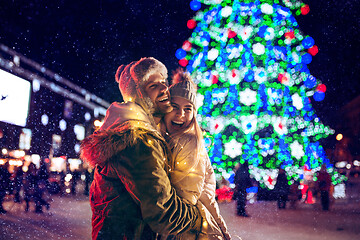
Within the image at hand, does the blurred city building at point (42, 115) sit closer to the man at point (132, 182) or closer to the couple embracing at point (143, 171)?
the couple embracing at point (143, 171)

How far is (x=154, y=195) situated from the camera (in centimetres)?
142

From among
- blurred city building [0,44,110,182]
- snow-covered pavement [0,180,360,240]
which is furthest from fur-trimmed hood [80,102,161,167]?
blurred city building [0,44,110,182]

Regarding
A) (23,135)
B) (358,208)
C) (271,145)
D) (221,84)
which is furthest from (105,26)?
(23,135)

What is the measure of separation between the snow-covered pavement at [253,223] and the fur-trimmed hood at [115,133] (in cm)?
498

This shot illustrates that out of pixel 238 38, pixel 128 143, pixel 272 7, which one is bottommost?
pixel 128 143

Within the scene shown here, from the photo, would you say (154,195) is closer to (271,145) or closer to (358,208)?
(271,145)

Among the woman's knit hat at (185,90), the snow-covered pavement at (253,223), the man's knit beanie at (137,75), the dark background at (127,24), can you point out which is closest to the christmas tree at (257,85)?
the dark background at (127,24)

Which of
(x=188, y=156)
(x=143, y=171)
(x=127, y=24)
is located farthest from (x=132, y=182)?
(x=127, y=24)

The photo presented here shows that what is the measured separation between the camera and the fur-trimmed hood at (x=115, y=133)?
1487 millimetres

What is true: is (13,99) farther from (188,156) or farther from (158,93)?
(188,156)

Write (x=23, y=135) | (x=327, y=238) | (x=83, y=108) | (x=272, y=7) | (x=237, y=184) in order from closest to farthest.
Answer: (x=327, y=238) → (x=272, y=7) → (x=237, y=184) → (x=23, y=135) → (x=83, y=108)

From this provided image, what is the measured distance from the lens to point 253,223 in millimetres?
7906

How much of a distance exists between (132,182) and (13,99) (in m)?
14.5

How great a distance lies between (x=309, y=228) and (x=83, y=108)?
1486 inches
